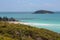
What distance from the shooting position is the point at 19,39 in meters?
13.1

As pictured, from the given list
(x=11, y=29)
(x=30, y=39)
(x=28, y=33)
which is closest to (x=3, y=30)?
(x=11, y=29)

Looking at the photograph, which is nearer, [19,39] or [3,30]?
[19,39]

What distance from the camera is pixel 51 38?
50.9 feet

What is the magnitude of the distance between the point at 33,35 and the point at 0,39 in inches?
151

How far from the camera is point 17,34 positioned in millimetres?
14945

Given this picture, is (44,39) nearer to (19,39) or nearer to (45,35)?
(45,35)

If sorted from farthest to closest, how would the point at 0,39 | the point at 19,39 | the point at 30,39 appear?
1. the point at 30,39
2. the point at 19,39
3. the point at 0,39

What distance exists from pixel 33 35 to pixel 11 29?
5.64ft

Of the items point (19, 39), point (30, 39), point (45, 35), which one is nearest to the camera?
point (19, 39)

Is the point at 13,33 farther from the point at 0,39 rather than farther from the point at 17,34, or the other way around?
the point at 0,39

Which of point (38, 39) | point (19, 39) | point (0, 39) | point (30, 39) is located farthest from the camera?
point (38, 39)

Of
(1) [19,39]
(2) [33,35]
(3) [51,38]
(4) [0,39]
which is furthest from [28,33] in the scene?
(4) [0,39]

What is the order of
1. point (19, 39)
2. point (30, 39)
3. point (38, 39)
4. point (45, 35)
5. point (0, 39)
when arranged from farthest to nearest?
1. point (45, 35)
2. point (38, 39)
3. point (30, 39)
4. point (19, 39)
5. point (0, 39)

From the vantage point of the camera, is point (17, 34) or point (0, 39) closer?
point (0, 39)
